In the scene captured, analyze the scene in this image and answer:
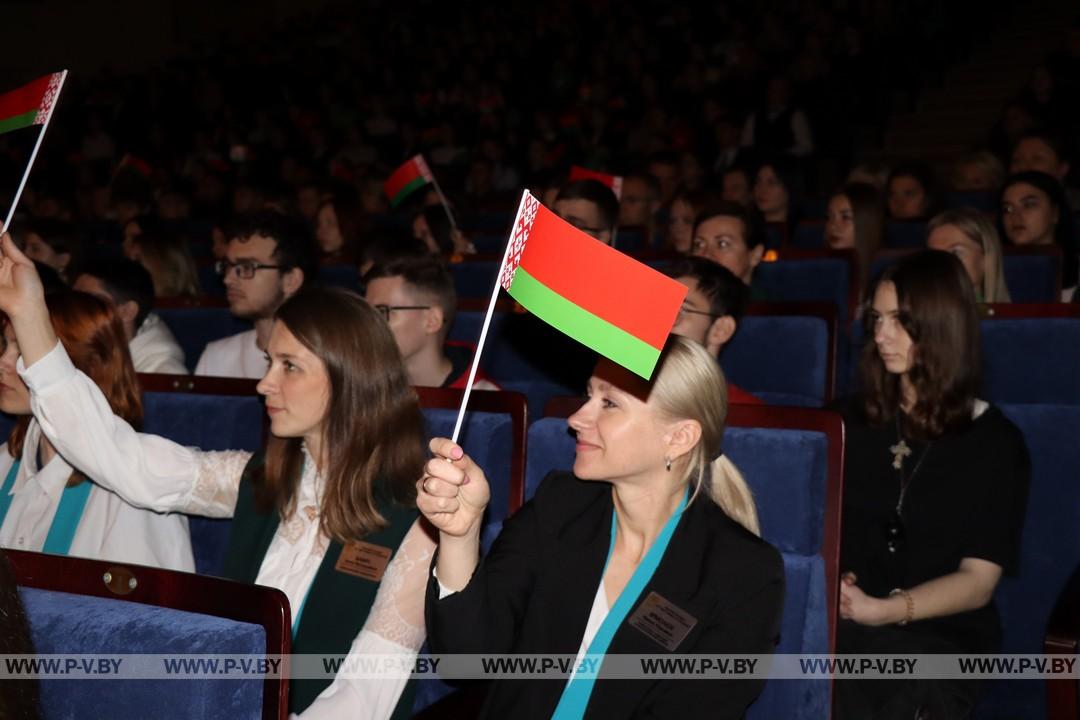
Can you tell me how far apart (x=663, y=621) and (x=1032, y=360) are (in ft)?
5.29

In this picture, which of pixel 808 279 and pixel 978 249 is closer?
pixel 978 249

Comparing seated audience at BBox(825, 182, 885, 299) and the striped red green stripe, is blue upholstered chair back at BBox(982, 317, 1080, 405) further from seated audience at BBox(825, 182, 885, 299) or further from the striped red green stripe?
the striped red green stripe

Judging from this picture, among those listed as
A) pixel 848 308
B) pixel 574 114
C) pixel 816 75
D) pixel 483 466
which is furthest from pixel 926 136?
pixel 483 466

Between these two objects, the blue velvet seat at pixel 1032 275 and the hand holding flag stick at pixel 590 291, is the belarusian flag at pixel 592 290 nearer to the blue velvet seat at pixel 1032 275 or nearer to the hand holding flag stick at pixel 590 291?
the hand holding flag stick at pixel 590 291

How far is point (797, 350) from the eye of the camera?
3.12m

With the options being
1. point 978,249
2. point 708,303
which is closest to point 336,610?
point 708,303

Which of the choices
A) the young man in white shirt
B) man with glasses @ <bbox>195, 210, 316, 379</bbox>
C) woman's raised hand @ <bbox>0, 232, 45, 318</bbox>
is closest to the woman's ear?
woman's raised hand @ <bbox>0, 232, 45, 318</bbox>

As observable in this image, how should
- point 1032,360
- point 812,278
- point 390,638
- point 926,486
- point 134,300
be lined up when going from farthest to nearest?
point 812,278, point 134,300, point 1032,360, point 926,486, point 390,638

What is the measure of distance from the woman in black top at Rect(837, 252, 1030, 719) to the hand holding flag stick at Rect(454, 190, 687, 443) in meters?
1.04

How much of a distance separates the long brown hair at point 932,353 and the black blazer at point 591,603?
797 millimetres

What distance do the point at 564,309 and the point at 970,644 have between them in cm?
135

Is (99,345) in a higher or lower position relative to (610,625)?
higher

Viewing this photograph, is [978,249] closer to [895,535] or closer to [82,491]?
[895,535]

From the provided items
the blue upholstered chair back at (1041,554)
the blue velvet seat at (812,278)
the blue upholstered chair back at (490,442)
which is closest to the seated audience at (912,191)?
the blue velvet seat at (812,278)
